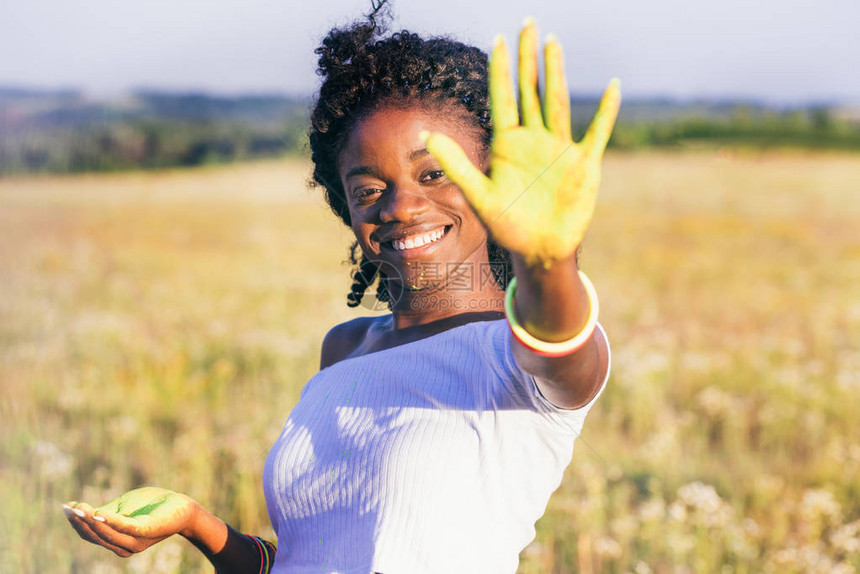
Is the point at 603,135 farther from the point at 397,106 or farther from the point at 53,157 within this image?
the point at 53,157

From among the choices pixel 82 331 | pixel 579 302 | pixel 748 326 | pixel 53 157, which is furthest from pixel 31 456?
pixel 53 157

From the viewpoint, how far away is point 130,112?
12.2m

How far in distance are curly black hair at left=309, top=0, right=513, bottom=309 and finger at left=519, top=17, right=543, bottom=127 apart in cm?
69

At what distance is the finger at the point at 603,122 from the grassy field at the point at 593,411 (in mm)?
1601

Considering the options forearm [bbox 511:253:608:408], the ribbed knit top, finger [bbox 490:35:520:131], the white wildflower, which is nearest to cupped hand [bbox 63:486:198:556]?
the ribbed knit top

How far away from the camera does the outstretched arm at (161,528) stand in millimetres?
1729

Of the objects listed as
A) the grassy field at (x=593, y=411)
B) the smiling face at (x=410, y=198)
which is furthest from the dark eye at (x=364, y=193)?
the grassy field at (x=593, y=411)

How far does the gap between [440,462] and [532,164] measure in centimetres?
62

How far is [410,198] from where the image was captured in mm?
1763

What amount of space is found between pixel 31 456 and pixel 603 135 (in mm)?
3524

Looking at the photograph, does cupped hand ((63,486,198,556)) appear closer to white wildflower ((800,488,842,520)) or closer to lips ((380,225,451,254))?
lips ((380,225,451,254))

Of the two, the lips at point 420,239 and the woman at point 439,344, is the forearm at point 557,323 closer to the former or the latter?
the woman at point 439,344

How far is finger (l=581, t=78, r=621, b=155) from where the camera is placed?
45.2 inches

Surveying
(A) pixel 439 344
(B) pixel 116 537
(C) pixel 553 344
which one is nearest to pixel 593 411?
(A) pixel 439 344
